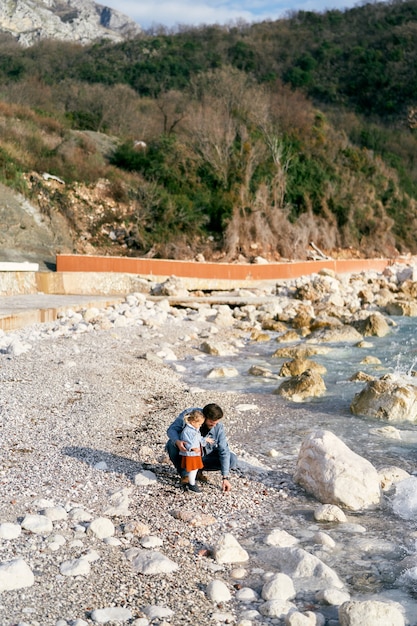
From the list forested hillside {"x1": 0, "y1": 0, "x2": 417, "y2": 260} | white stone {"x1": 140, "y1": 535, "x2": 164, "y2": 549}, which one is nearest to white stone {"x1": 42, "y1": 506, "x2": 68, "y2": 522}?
white stone {"x1": 140, "y1": 535, "x2": 164, "y2": 549}

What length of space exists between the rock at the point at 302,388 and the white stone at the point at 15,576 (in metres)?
5.73

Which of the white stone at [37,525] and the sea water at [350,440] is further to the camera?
the white stone at [37,525]

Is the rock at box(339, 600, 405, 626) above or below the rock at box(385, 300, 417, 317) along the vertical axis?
above

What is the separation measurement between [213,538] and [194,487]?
82cm

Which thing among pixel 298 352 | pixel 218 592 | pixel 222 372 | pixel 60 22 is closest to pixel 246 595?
pixel 218 592

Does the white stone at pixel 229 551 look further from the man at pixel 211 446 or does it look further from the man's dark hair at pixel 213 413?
the man's dark hair at pixel 213 413

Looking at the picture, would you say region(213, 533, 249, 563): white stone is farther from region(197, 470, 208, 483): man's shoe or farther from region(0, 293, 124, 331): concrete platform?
region(0, 293, 124, 331): concrete platform

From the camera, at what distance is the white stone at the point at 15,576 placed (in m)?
3.91

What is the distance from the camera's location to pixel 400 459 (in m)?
6.88

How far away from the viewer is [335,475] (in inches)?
223

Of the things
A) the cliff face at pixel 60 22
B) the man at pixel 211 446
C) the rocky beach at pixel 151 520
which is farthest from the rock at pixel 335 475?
the cliff face at pixel 60 22

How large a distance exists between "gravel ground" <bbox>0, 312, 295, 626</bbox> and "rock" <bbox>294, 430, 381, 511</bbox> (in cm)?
25

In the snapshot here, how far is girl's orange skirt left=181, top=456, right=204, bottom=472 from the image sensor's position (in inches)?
221

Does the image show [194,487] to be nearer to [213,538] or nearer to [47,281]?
[213,538]
